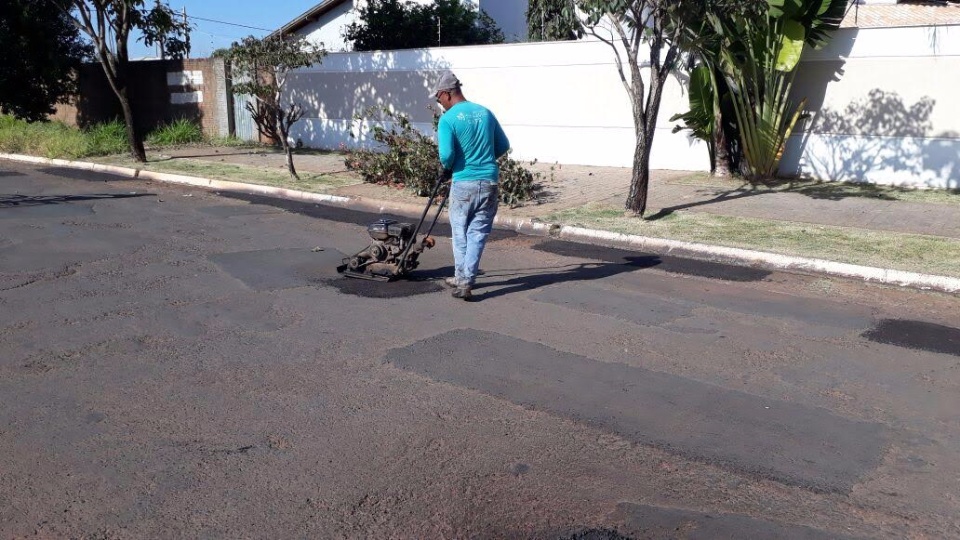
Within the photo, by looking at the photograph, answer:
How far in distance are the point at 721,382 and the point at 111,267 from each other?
5.92m

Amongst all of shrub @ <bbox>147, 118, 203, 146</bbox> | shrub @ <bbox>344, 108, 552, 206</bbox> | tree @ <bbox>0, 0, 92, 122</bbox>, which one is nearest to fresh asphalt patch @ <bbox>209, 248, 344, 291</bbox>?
shrub @ <bbox>344, 108, 552, 206</bbox>

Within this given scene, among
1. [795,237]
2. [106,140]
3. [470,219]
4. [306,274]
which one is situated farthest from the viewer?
[106,140]

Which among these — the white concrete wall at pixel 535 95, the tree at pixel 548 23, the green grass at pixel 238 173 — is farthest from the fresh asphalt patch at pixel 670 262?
the white concrete wall at pixel 535 95

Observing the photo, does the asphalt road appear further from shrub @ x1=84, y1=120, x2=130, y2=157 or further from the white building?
the white building

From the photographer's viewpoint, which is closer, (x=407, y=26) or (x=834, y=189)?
(x=834, y=189)

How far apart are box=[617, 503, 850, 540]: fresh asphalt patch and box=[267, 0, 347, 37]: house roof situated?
2786cm

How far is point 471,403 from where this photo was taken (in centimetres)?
517

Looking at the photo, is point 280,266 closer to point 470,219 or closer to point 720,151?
point 470,219

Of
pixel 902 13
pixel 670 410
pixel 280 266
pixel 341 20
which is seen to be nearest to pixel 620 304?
pixel 670 410

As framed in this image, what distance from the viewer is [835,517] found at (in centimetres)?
390

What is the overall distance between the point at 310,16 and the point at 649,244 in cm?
2326

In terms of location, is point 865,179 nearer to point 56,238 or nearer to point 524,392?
point 524,392

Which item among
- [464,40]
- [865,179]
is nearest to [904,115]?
[865,179]

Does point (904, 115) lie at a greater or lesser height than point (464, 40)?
lesser
